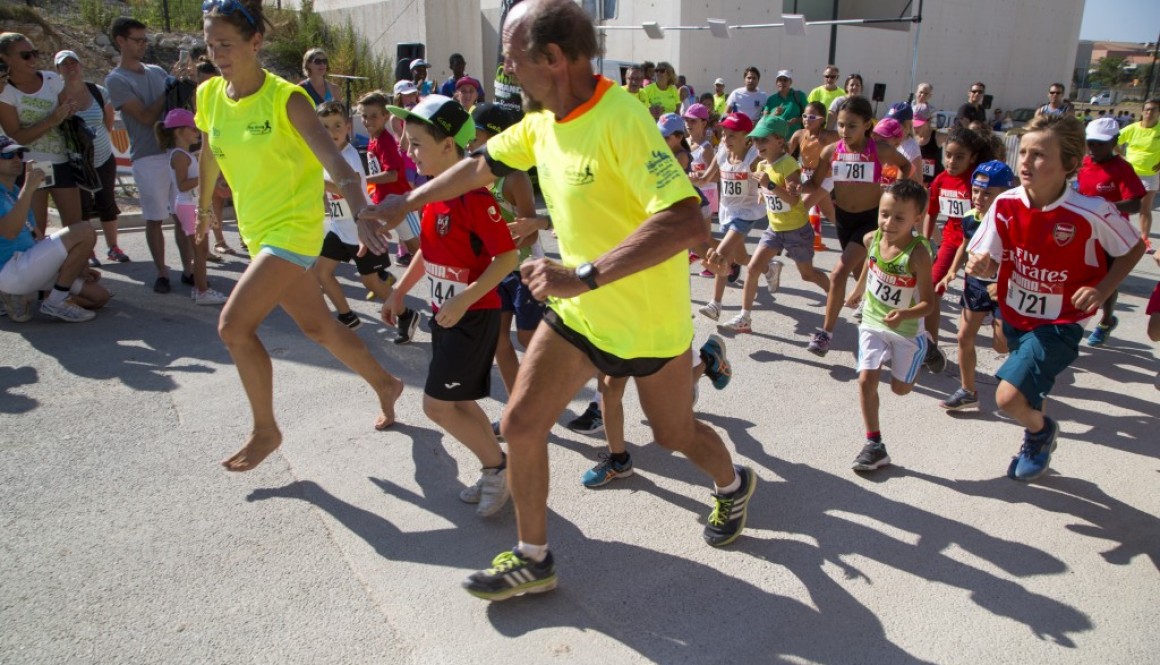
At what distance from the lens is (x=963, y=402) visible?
475 centimetres

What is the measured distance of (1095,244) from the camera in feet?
11.7

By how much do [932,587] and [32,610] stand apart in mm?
3359

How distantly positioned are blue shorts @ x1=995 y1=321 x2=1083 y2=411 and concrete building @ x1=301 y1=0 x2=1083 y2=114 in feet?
46.0

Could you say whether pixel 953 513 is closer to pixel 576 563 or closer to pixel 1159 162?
pixel 576 563

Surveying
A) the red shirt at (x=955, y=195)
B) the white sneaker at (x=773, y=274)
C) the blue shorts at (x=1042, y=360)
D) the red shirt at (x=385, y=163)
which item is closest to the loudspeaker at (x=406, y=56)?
the red shirt at (x=385, y=163)

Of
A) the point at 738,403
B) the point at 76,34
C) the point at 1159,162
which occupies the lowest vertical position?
the point at 738,403

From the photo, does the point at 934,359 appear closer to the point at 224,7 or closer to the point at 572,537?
the point at 572,537

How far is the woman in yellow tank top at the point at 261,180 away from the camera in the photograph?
354 cm

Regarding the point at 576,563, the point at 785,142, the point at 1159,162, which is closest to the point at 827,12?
the point at 1159,162

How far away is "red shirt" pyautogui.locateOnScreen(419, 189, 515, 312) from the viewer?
3.40m

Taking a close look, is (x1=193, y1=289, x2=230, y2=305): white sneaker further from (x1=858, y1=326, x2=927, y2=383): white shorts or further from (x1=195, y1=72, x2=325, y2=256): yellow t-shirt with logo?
(x1=858, y1=326, x2=927, y2=383): white shorts

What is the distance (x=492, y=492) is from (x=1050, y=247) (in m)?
2.78

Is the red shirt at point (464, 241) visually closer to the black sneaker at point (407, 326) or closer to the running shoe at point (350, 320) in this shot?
the black sneaker at point (407, 326)

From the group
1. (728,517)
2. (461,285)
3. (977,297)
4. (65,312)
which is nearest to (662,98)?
(977,297)
